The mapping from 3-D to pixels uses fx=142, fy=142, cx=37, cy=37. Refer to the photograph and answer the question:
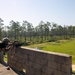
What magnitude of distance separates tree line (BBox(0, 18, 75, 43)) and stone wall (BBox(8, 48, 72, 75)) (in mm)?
33688

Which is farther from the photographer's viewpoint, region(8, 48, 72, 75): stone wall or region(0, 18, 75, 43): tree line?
region(0, 18, 75, 43): tree line

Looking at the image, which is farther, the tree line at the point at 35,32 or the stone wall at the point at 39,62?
the tree line at the point at 35,32

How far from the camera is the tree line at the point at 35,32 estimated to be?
4659 centimetres

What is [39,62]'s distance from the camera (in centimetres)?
440

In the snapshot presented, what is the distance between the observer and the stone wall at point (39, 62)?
141 inches

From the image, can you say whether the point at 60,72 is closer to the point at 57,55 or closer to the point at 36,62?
the point at 57,55

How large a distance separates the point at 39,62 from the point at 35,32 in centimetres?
5609

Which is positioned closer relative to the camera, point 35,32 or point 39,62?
point 39,62

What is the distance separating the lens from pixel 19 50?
5426 mm

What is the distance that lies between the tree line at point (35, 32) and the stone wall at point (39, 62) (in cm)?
3369

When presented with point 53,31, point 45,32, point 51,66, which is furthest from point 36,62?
point 53,31

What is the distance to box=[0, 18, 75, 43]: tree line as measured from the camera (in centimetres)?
4659

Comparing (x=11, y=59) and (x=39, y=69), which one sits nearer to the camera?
(x=39, y=69)

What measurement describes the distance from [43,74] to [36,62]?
18.5 inches
